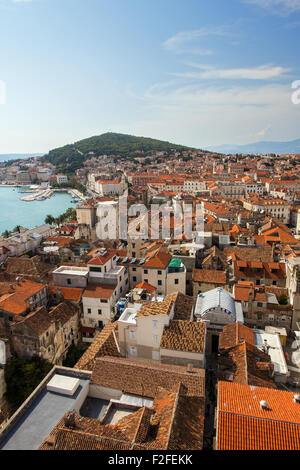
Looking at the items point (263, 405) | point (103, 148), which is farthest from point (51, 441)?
point (103, 148)

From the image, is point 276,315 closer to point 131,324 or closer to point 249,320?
point 249,320

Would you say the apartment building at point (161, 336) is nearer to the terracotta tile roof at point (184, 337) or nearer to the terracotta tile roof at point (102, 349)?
the terracotta tile roof at point (184, 337)

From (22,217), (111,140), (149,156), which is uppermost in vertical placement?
(111,140)

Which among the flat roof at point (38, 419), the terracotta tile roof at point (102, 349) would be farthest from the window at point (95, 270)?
the flat roof at point (38, 419)

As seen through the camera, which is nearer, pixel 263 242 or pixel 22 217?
pixel 263 242

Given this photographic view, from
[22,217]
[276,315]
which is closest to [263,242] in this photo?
[276,315]

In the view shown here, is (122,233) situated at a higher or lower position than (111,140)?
lower

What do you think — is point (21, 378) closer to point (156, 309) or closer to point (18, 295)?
point (18, 295)
